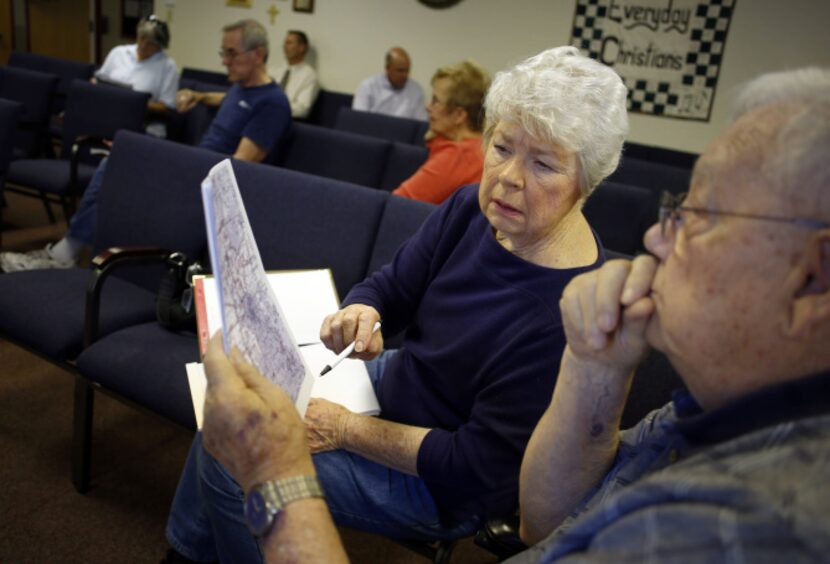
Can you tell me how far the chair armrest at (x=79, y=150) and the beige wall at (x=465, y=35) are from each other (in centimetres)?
308

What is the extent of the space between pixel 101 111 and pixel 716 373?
412 cm

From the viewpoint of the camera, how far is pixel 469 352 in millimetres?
1229

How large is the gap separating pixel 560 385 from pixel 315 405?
564 millimetres

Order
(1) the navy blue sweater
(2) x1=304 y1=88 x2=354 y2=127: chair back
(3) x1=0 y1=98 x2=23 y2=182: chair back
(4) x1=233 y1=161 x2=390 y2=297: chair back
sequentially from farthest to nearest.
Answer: (2) x1=304 y1=88 x2=354 y2=127: chair back
(3) x1=0 y1=98 x2=23 y2=182: chair back
(4) x1=233 y1=161 x2=390 y2=297: chair back
(1) the navy blue sweater

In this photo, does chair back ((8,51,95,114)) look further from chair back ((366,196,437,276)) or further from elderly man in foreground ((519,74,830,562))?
elderly man in foreground ((519,74,830,562))

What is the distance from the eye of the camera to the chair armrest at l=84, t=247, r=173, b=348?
5.98 ft

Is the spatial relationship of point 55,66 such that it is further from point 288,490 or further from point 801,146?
point 801,146

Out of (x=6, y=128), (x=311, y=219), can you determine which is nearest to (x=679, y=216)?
(x=311, y=219)

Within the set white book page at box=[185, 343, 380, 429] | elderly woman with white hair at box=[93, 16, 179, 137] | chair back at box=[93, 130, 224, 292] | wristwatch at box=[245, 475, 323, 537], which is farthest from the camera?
elderly woman with white hair at box=[93, 16, 179, 137]

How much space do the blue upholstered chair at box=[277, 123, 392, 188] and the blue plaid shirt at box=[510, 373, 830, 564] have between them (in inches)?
119

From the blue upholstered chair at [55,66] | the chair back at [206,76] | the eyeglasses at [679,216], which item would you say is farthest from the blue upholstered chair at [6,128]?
the chair back at [206,76]

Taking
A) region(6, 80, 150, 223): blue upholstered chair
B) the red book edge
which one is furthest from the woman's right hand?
region(6, 80, 150, 223): blue upholstered chair

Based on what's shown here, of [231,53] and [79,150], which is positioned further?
[79,150]

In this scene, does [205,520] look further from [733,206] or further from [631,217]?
[631,217]
